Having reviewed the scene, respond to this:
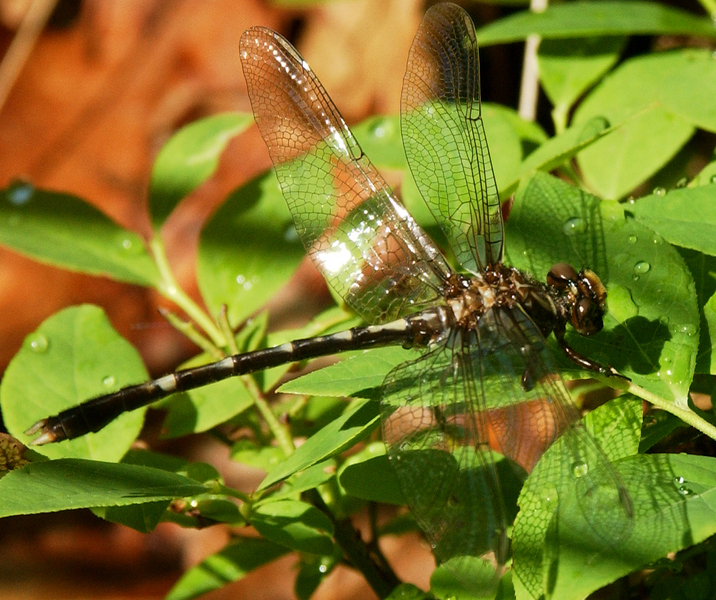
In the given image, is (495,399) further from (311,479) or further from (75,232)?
(75,232)

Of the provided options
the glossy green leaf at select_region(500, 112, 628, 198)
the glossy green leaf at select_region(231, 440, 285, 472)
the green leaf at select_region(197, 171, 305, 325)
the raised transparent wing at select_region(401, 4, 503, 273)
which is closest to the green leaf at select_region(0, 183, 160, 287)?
the green leaf at select_region(197, 171, 305, 325)

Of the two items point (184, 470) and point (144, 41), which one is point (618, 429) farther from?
point (144, 41)

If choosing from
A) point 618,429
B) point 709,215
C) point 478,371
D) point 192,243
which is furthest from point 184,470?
point 192,243

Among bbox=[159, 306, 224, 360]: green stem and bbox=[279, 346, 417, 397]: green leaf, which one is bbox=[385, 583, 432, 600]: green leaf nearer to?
bbox=[279, 346, 417, 397]: green leaf

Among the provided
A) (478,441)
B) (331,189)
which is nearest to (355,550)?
(478,441)

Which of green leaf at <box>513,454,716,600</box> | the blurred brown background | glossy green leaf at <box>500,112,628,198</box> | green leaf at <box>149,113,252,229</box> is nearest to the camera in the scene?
green leaf at <box>513,454,716,600</box>
